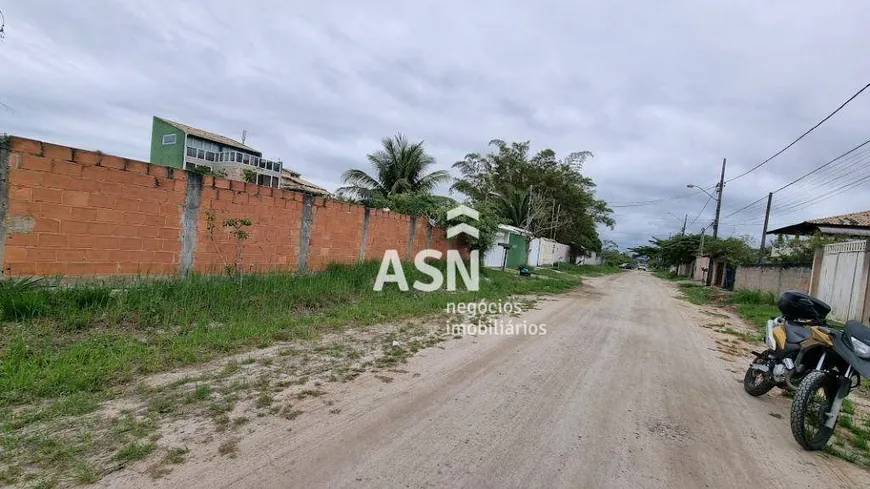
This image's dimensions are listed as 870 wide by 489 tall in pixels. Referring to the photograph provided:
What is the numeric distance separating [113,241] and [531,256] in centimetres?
2516

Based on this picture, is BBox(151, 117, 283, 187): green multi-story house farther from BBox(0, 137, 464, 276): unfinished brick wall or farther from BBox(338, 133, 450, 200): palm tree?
BBox(0, 137, 464, 276): unfinished brick wall

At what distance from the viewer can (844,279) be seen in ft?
33.8

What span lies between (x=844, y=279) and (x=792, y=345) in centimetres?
887

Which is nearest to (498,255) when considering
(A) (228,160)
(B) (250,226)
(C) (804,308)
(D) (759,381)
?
(B) (250,226)

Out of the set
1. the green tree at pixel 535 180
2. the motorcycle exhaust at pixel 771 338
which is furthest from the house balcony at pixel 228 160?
the motorcycle exhaust at pixel 771 338

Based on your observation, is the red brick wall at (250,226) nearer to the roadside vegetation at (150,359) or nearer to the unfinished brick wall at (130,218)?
the unfinished brick wall at (130,218)

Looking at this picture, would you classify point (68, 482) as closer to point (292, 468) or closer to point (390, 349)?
point (292, 468)

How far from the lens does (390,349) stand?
5.17 m

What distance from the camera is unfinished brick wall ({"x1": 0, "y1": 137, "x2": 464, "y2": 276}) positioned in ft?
16.2

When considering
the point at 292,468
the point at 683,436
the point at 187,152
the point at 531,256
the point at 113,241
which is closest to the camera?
the point at 292,468

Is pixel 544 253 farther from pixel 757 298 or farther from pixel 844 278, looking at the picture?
pixel 844 278

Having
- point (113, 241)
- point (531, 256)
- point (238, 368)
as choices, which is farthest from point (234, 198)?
point (531, 256)

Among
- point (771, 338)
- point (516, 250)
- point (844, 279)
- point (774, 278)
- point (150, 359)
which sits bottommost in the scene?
point (150, 359)

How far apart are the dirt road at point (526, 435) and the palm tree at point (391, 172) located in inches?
703
